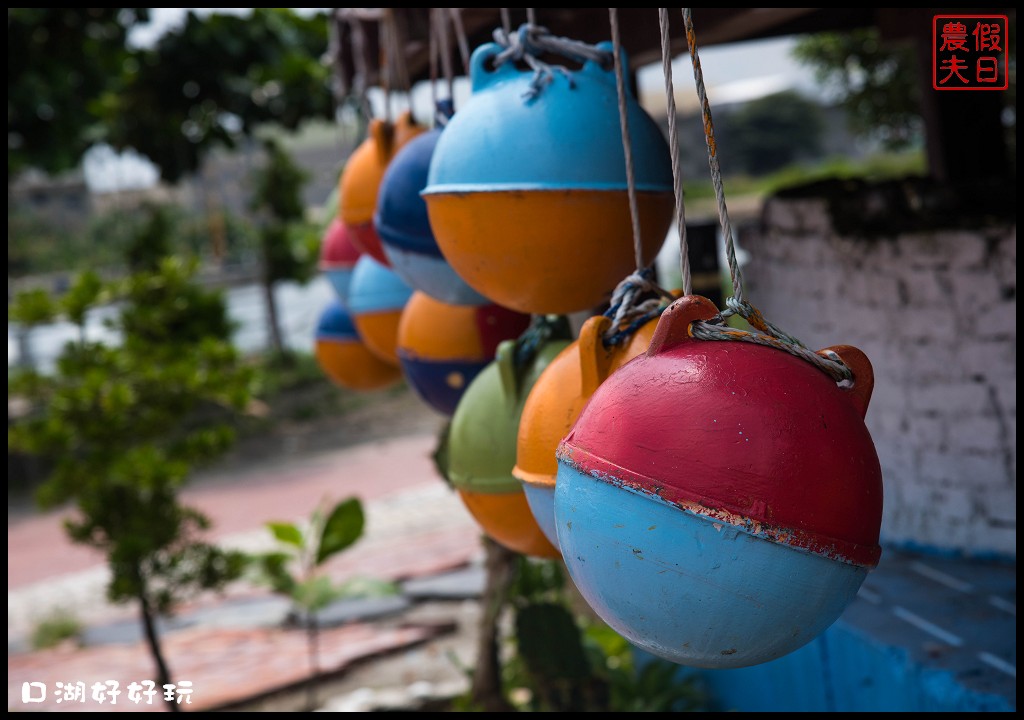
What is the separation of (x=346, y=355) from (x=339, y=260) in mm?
325

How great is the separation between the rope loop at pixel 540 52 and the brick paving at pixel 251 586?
8.09 feet

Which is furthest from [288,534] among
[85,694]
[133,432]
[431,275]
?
[431,275]

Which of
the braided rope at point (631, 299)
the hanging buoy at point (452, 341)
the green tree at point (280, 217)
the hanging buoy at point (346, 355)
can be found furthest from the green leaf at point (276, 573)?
the green tree at point (280, 217)

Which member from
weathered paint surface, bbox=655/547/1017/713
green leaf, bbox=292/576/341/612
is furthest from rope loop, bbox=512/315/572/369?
green leaf, bbox=292/576/341/612

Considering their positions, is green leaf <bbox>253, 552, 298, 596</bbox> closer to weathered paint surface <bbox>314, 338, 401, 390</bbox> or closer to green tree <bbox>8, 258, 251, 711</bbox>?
green tree <bbox>8, 258, 251, 711</bbox>

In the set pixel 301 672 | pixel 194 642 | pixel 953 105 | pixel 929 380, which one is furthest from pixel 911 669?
pixel 194 642

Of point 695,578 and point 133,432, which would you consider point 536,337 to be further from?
point 133,432

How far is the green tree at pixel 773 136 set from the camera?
29578mm

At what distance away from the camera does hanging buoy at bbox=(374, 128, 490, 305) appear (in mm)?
1983

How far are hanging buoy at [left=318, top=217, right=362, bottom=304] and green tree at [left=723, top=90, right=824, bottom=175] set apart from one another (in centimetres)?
2736

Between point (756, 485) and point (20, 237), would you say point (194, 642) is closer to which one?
point (756, 485)

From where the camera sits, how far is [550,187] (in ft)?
4.81

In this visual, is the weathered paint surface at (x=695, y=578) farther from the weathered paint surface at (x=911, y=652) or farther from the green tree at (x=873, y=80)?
the green tree at (x=873, y=80)

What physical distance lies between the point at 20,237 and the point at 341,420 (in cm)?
1307
